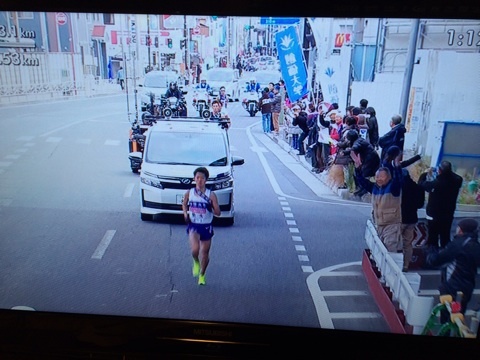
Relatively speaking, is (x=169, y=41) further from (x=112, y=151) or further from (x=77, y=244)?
(x=77, y=244)

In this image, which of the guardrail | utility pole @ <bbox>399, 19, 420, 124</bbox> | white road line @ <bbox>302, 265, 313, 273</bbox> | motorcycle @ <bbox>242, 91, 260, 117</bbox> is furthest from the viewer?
motorcycle @ <bbox>242, 91, 260, 117</bbox>

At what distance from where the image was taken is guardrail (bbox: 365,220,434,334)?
146 cm

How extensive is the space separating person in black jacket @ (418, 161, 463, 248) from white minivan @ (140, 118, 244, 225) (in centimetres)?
77

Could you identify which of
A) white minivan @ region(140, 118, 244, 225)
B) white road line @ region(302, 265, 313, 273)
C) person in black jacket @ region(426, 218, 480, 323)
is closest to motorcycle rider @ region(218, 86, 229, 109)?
white minivan @ region(140, 118, 244, 225)

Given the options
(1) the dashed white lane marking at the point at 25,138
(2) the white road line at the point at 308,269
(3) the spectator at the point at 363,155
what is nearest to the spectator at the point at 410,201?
(3) the spectator at the point at 363,155

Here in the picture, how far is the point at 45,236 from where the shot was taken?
159 centimetres

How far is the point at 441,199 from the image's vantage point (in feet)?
4.81

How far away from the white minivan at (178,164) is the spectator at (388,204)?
0.58 m

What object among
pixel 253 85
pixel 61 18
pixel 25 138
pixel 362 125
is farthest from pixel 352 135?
pixel 25 138

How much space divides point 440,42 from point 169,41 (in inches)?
38.8

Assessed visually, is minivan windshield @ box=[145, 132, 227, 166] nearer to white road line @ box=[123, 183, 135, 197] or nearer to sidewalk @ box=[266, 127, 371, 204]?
white road line @ box=[123, 183, 135, 197]

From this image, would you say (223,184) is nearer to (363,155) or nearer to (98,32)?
(363,155)

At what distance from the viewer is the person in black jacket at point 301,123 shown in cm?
170

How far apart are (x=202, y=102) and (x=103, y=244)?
2.46 ft
